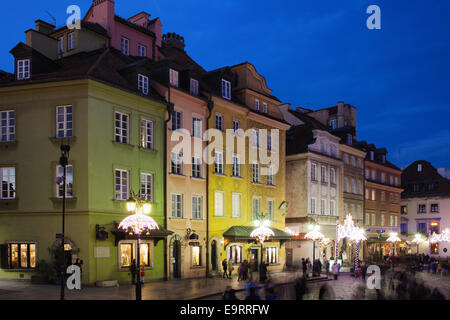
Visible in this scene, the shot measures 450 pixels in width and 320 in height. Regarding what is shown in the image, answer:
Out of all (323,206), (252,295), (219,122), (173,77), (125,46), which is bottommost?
(252,295)

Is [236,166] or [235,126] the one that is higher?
[235,126]

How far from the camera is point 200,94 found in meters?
36.8

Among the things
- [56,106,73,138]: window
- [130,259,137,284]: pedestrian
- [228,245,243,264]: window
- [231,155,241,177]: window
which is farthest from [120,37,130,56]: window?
[130,259,137,284]: pedestrian

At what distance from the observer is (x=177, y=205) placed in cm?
3412

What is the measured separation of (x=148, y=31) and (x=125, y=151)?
49.0 ft

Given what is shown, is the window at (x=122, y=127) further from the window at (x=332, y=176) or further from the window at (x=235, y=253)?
the window at (x=332, y=176)

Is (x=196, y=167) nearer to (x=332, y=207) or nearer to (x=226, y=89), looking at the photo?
(x=226, y=89)

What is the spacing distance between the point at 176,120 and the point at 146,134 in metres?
2.85

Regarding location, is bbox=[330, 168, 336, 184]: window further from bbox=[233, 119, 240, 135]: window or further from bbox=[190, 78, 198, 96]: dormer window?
bbox=[190, 78, 198, 96]: dormer window

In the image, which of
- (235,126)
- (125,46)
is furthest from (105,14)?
(235,126)

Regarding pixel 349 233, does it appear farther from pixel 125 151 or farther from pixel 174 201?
pixel 125 151

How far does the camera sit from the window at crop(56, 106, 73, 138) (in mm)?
28609

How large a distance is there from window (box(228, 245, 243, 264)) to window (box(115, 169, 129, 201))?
36.9 ft
